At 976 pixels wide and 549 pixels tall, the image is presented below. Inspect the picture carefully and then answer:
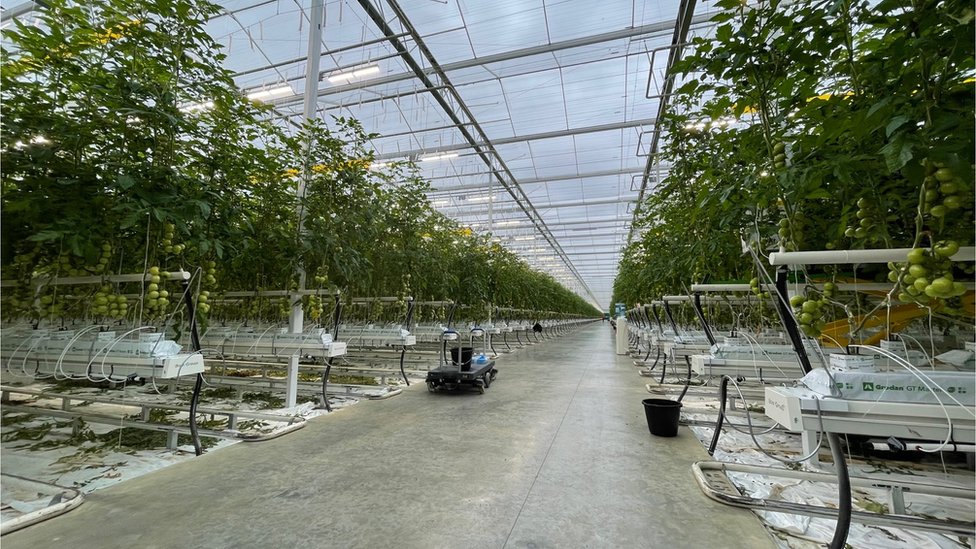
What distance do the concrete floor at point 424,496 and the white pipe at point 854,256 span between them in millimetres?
1168

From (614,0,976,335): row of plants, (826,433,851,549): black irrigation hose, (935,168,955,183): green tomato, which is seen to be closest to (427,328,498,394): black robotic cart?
(614,0,976,335): row of plants

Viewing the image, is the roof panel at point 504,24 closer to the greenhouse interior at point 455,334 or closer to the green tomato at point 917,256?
the greenhouse interior at point 455,334

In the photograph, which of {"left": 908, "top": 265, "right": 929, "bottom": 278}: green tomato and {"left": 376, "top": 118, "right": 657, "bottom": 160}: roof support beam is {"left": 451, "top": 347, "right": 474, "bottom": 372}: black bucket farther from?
{"left": 376, "top": 118, "right": 657, "bottom": 160}: roof support beam

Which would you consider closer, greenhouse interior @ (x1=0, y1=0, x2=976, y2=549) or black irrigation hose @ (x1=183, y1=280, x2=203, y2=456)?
greenhouse interior @ (x1=0, y1=0, x2=976, y2=549)

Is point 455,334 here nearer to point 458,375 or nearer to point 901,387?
point 458,375

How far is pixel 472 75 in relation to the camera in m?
7.66

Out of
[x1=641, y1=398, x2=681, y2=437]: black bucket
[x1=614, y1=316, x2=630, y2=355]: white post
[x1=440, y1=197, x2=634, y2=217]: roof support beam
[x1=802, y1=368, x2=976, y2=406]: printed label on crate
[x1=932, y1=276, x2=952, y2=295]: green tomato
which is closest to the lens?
[x1=932, y1=276, x2=952, y2=295]: green tomato

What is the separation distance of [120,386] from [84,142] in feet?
12.3

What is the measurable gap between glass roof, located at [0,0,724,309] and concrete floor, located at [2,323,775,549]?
4.18 m

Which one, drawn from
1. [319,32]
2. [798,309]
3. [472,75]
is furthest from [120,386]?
[472,75]

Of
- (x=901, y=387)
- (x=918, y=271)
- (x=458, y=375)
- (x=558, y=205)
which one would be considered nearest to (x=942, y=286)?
(x=918, y=271)

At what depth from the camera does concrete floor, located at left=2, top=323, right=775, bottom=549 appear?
157cm

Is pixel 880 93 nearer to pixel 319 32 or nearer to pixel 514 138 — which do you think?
pixel 319 32

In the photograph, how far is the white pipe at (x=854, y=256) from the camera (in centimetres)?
103
